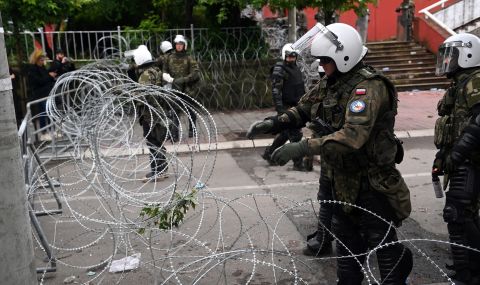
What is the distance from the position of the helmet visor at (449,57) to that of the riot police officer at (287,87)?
352 centimetres

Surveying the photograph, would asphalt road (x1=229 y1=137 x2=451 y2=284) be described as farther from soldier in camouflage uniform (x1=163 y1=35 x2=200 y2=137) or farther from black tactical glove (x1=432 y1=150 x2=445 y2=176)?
soldier in camouflage uniform (x1=163 y1=35 x2=200 y2=137)

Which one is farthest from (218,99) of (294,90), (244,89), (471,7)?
(471,7)

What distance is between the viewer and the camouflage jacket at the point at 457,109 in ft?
12.1

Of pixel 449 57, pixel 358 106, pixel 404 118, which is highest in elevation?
pixel 449 57

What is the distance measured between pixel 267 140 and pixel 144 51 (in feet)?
10.7

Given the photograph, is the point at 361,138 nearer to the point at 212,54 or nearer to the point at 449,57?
the point at 449,57

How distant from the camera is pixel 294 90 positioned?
301 inches

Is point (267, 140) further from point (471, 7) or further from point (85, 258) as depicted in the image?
point (471, 7)

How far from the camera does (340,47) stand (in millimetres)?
3281

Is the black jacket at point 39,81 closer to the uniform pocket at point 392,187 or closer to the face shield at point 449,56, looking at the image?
the face shield at point 449,56

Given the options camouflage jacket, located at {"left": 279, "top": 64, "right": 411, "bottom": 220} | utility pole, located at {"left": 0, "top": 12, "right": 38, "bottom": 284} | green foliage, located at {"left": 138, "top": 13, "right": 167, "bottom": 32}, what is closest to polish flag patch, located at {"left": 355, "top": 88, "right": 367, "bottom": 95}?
camouflage jacket, located at {"left": 279, "top": 64, "right": 411, "bottom": 220}

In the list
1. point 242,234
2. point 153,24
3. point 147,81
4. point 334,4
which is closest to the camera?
point 242,234

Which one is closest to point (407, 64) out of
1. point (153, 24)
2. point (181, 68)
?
point (153, 24)

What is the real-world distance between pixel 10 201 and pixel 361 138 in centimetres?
195
